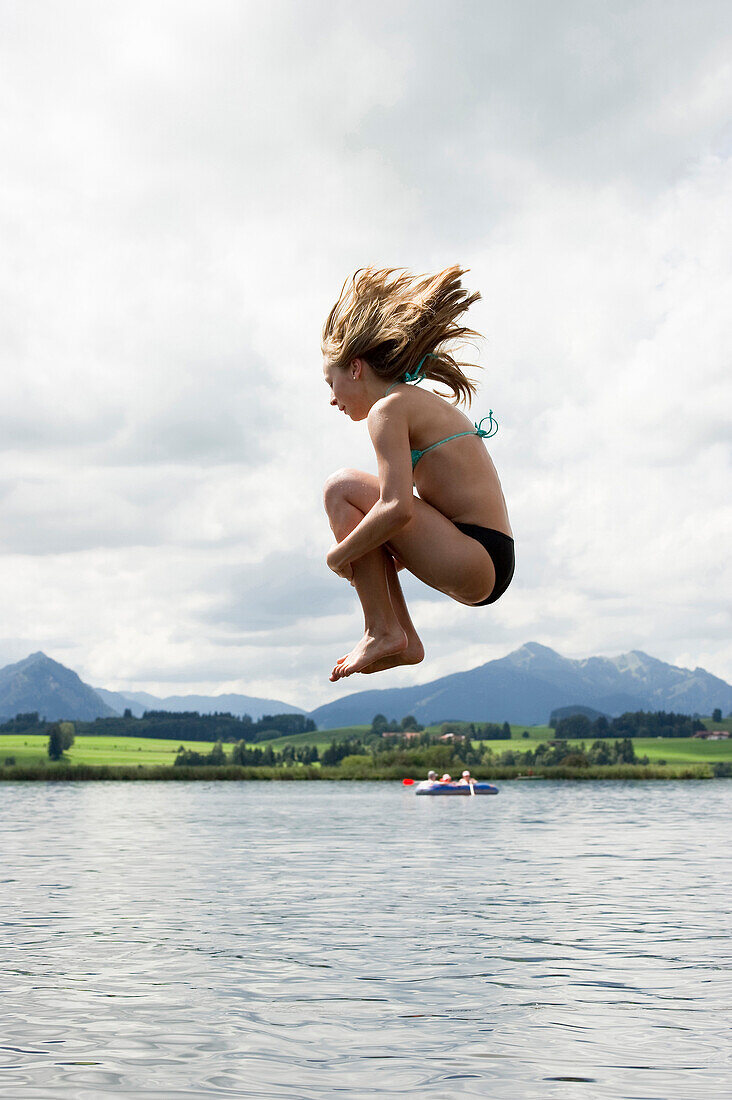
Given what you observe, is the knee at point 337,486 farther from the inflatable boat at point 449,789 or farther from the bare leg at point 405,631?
the inflatable boat at point 449,789

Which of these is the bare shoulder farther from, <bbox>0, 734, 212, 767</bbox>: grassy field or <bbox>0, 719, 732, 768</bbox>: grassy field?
<bbox>0, 734, 212, 767</bbox>: grassy field

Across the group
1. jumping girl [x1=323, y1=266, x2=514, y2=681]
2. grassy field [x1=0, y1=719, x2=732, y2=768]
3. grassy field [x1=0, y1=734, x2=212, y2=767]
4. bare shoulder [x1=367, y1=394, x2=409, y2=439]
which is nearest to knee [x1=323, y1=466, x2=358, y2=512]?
jumping girl [x1=323, y1=266, x2=514, y2=681]

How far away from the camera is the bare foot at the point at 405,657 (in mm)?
5176

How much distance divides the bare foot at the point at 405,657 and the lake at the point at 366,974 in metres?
7.04

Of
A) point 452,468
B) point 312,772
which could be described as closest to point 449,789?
point 312,772

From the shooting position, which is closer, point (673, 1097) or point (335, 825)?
point (673, 1097)

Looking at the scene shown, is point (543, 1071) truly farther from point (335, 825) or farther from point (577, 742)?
point (577, 742)

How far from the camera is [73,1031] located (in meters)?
13.7

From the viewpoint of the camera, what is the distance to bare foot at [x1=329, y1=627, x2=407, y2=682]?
16.8ft

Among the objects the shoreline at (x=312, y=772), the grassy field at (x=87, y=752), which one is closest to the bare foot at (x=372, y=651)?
the shoreline at (x=312, y=772)

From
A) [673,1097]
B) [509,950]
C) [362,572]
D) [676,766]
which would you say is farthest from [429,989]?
[676,766]

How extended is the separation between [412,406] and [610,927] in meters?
21.9

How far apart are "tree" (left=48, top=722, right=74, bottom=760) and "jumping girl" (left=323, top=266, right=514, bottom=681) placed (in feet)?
565

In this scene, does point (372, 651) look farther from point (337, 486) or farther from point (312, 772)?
point (312, 772)
